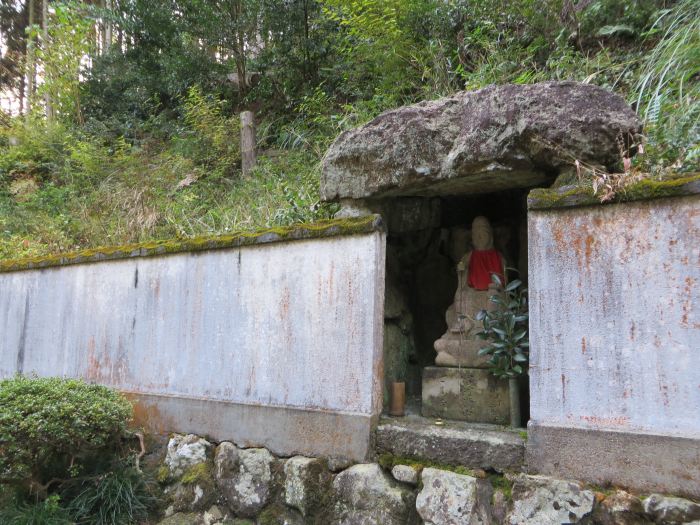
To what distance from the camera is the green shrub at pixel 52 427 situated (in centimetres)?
405

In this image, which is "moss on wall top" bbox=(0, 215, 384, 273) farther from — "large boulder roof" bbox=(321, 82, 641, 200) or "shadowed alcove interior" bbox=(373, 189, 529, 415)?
"shadowed alcove interior" bbox=(373, 189, 529, 415)

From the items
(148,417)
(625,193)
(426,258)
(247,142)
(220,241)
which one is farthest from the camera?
(247,142)

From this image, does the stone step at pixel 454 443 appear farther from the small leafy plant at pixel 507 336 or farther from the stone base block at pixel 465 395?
the small leafy plant at pixel 507 336

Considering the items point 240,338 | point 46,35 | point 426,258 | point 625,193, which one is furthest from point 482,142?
point 46,35

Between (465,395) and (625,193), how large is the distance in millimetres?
2045

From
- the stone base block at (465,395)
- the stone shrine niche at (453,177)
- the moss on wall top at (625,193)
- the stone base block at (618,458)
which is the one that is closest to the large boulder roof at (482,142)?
the stone shrine niche at (453,177)

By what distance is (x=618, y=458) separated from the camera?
3207 millimetres

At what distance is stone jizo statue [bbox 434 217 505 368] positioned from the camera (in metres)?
4.48

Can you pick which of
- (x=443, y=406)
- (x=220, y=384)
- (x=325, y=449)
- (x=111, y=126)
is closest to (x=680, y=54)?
(x=443, y=406)

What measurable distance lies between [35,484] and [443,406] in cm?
364

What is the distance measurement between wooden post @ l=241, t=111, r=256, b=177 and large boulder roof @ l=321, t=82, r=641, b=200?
17.2 ft

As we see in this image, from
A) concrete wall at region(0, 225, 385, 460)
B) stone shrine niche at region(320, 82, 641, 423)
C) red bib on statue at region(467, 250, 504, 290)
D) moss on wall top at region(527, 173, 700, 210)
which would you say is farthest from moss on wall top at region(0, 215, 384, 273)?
moss on wall top at region(527, 173, 700, 210)

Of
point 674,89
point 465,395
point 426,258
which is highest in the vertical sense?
point 674,89

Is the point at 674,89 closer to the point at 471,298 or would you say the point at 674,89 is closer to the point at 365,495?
the point at 471,298
